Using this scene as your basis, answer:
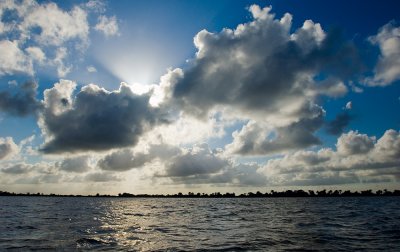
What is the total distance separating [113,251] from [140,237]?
339 inches

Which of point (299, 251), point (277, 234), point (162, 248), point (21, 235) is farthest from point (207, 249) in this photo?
point (21, 235)

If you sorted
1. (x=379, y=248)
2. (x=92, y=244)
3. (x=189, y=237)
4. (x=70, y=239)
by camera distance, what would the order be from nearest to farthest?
(x=379, y=248) < (x=92, y=244) < (x=70, y=239) < (x=189, y=237)

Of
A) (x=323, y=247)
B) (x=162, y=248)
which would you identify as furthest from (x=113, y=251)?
(x=323, y=247)

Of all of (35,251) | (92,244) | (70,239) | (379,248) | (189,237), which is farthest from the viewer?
(189,237)

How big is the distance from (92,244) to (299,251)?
18513mm

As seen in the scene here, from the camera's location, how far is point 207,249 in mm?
28125

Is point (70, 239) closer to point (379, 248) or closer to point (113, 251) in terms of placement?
point (113, 251)

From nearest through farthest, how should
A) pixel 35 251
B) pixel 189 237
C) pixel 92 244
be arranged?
pixel 35 251, pixel 92 244, pixel 189 237

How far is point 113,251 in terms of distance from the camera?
2764 cm

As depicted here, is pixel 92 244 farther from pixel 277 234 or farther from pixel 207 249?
pixel 277 234

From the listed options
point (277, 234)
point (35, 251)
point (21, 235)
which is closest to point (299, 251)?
point (277, 234)

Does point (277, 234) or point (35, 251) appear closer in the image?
point (35, 251)

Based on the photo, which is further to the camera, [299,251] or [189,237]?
[189,237]

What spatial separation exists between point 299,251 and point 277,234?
34.7 ft
